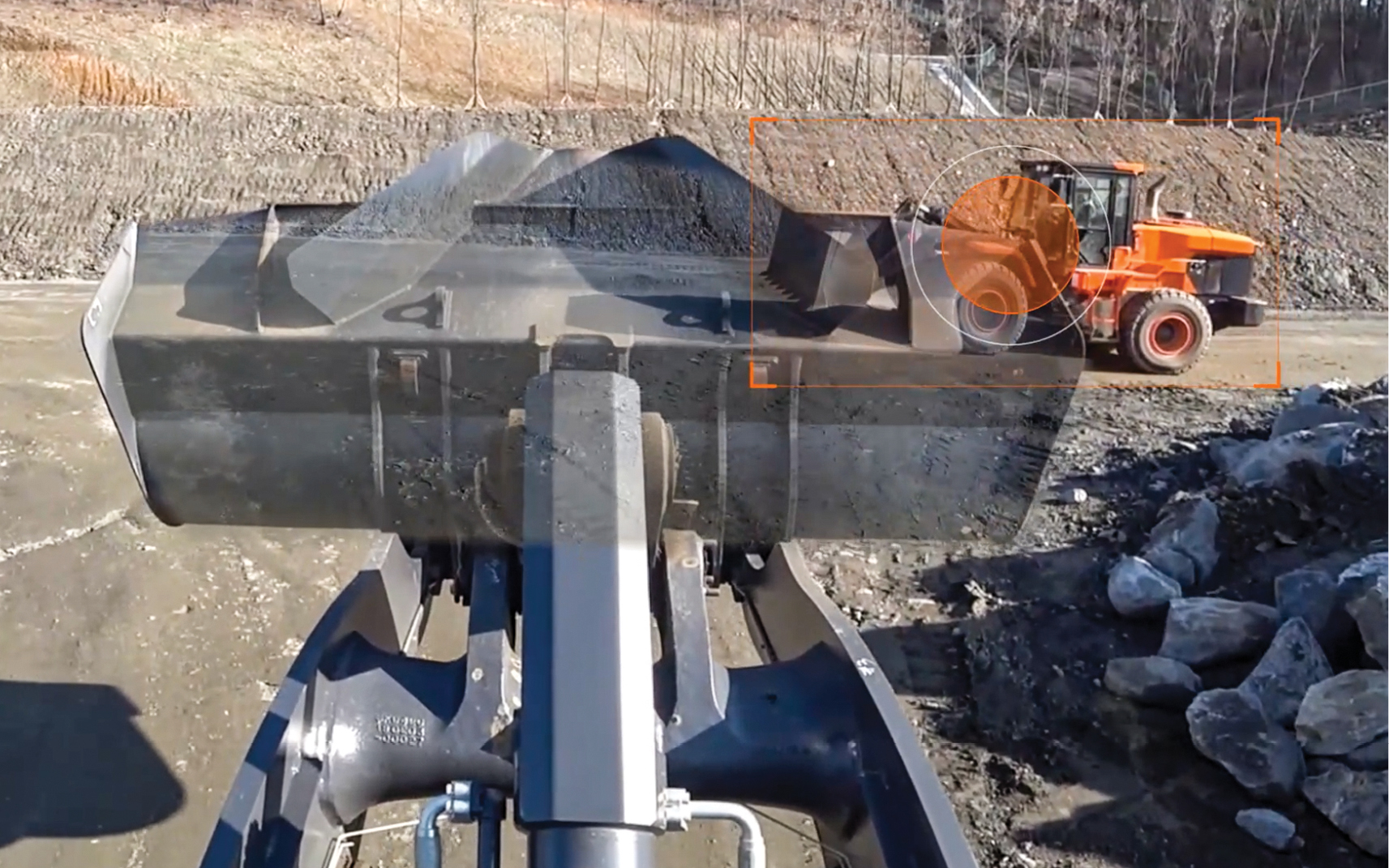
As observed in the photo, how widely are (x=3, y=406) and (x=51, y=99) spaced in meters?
11.1

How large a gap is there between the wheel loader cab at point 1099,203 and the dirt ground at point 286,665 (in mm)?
3039

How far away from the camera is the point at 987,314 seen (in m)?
1.82

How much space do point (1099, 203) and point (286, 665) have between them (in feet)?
21.0

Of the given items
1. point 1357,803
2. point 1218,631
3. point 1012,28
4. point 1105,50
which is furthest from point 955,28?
point 1357,803

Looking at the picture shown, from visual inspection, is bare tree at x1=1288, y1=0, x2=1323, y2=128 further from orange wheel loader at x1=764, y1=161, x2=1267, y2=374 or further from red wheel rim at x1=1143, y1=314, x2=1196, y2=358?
red wheel rim at x1=1143, y1=314, x2=1196, y2=358

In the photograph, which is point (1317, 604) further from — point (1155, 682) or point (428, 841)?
point (428, 841)

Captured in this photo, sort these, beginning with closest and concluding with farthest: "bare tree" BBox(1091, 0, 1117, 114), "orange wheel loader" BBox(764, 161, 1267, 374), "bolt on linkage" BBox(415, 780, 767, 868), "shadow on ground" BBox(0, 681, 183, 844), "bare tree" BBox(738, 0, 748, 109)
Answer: "bolt on linkage" BBox(415, 780, 767, 868), "shadow on ground" BBox(0, 681, 183, 844), "orange wheel loader" BBox(764, 161, 1267, 374), "bare tree" BBox(1091, 0, 1117, 114), "bare tree" BBox(738, 0, 748, 109)

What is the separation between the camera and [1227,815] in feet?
11.3

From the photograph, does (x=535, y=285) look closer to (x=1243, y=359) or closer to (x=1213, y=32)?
(x=1243, y=359)

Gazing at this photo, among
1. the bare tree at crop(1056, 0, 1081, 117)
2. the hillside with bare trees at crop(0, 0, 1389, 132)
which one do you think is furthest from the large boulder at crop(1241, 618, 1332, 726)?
the bare tree at crop(1056, 0, 1081, 117)

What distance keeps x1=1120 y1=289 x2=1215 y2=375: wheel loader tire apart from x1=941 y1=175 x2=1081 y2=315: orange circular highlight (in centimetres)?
83

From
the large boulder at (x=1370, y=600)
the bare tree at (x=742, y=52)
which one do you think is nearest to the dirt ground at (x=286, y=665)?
the large boulder at (x=1370, y=600)

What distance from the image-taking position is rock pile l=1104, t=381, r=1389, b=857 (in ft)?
10.9

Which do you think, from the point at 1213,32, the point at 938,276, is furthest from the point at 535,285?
the point at 1213,32
